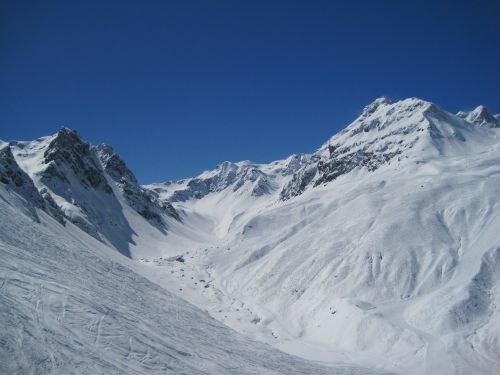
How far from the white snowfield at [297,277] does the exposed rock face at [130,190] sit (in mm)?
20729

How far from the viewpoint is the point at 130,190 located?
12762cm

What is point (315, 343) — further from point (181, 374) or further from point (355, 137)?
point (355, 137)

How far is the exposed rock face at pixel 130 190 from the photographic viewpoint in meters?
122

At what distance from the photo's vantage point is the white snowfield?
1496 centimetres

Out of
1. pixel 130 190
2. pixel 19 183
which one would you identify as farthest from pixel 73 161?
pixel 19 183

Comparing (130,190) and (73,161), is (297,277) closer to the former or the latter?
(73,161)

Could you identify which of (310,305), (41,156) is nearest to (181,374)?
(310,305)

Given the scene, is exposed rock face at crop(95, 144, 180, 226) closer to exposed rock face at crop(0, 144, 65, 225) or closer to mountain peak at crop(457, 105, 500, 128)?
exposed rock face at crop(0, 144, 65, 225)

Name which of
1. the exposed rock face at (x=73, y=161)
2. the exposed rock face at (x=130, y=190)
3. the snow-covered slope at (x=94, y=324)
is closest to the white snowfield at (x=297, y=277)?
the snow-covered slope at (x=94, y=324)

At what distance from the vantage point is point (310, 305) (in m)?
42.3

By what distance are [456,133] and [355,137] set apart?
1130 inches

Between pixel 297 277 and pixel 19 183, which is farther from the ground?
pixel 297 277

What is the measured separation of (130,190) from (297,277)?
91.8 meters

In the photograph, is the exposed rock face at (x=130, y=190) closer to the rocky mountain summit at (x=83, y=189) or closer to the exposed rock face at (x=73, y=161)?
the rocky mountain summit at (x=83, y=189)
